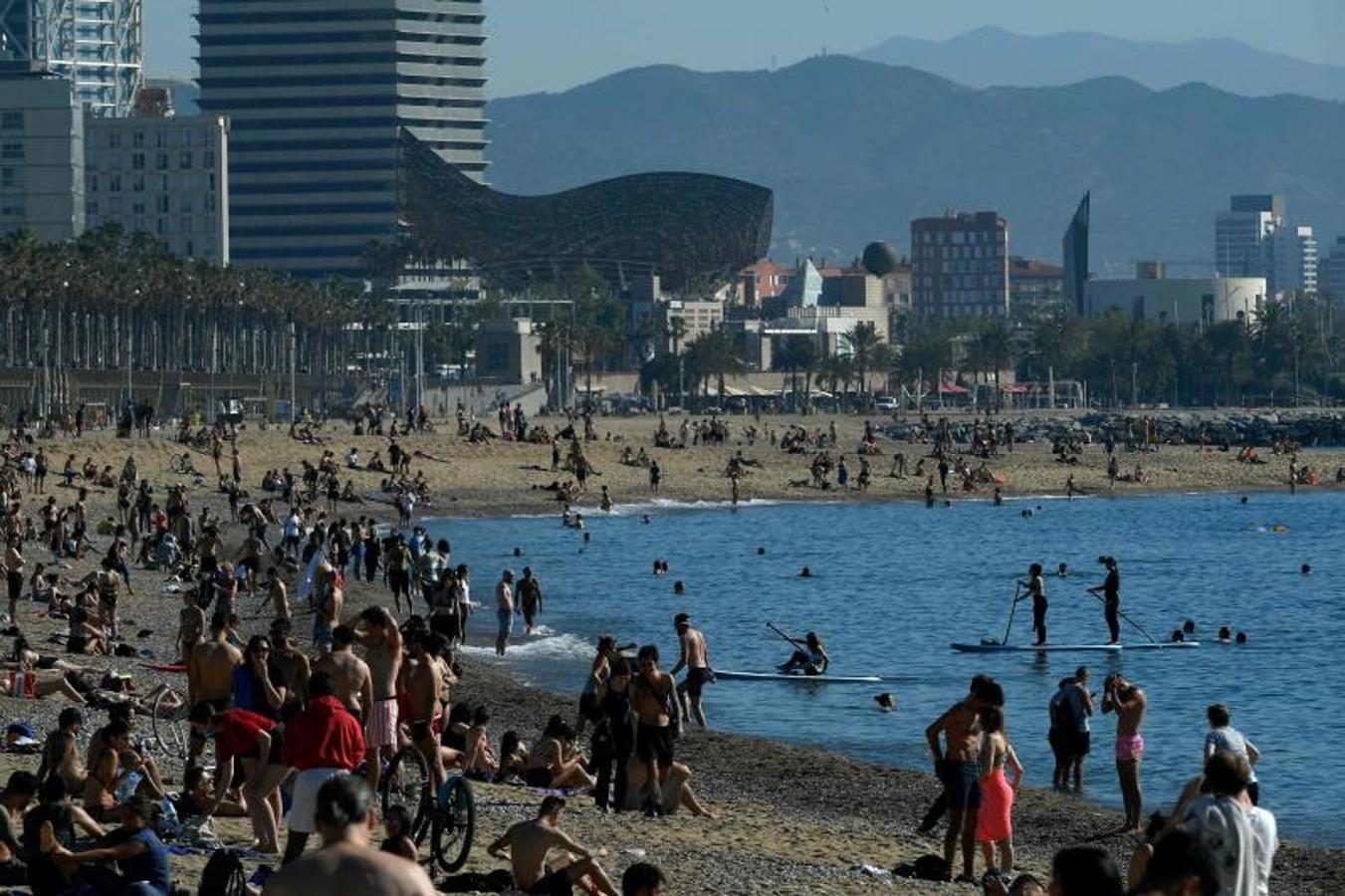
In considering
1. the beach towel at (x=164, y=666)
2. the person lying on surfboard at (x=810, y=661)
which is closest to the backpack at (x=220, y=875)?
the beach towel at (x=164, y=666)

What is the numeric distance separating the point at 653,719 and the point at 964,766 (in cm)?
313

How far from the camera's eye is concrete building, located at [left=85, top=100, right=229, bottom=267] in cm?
19662

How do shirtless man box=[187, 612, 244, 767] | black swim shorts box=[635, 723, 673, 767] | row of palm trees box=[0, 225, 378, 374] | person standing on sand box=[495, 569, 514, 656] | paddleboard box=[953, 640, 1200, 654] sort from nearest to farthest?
shirtless man box=[187, 612, 244, 767] < black swim shorts box=[635, 723, 673, 767] < person standing on sand box=[495, 569, 514, 656] < paddleboard box=[953, 640, 1200, 654] < row of palm trees box=[0, 225, 378, 374]

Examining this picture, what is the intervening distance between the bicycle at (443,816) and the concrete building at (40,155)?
170694 mm

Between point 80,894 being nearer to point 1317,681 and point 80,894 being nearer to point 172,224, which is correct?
point 1317,681

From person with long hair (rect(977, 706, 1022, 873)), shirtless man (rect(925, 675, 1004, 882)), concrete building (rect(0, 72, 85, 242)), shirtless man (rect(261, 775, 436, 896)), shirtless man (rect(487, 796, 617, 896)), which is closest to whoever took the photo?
shirtless man (rect(261, 775, 436, 896))

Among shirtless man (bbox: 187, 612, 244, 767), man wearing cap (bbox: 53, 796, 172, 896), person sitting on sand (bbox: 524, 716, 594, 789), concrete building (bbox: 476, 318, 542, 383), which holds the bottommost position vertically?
person sitting on sand (bbox: 524, 716, 594, 789)

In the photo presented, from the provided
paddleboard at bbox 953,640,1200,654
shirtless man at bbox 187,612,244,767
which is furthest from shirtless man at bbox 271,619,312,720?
paddleboard at bbox 953,640,1200,654

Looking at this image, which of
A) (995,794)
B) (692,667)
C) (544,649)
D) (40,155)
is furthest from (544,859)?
(40,155)

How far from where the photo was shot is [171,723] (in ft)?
77.3

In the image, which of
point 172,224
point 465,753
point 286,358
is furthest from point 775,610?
point 172,224

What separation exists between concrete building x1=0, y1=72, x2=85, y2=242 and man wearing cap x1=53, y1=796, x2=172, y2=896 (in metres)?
174

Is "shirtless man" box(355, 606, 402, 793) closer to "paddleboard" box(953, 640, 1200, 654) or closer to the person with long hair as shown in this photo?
the person with long hair

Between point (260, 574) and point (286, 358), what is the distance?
96699mm
